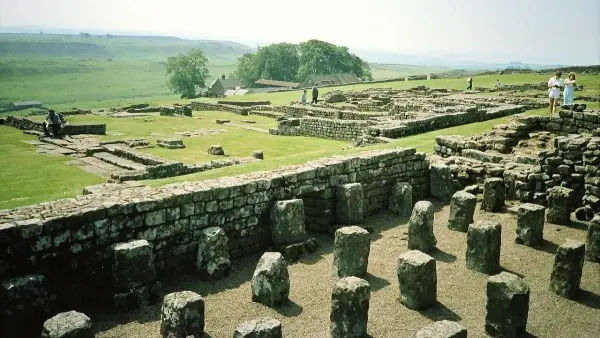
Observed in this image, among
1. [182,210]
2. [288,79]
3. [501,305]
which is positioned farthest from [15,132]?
[288,79]

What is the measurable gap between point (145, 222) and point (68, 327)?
243 cm

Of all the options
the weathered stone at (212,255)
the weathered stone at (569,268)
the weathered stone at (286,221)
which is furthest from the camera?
the weathered stone at (286,221)

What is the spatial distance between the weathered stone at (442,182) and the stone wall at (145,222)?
3.17m

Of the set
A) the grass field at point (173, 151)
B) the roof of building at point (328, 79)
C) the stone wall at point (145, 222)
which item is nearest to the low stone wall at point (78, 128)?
the grass field at point (173, 151)

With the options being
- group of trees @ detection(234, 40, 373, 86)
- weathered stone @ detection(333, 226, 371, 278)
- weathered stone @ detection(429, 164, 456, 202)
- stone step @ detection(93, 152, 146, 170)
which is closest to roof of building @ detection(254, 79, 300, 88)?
group of trees @ detection(234, 40, 373, 86)

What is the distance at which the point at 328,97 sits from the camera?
4478cm

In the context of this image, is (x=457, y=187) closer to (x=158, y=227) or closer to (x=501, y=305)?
(x=501, y=305)

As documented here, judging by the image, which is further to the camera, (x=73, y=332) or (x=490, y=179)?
(x=490, y=179)

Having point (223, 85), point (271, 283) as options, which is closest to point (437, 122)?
point (271, 283)

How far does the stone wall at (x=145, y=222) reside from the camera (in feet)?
22.1

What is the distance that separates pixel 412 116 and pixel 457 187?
44.8 feet

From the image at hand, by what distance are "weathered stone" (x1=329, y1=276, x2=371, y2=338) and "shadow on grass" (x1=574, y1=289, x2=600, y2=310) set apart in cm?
395

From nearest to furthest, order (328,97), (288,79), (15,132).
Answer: (15,132) < (328,97) < (288,79)

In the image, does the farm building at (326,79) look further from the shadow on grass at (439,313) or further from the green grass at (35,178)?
the shadow on grass at (439,313)
